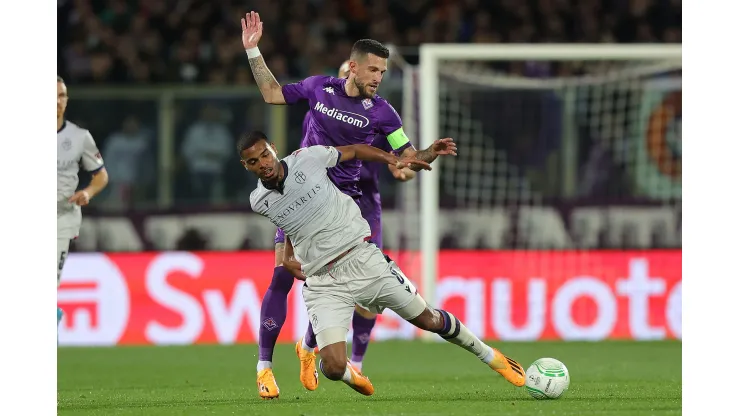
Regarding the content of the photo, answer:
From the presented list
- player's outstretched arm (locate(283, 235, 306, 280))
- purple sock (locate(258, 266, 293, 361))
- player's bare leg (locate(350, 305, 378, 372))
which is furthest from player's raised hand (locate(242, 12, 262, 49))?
player's bare leg (locate(350, 305, 378, 372))

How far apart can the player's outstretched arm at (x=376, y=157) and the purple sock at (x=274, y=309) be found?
0.99 meters

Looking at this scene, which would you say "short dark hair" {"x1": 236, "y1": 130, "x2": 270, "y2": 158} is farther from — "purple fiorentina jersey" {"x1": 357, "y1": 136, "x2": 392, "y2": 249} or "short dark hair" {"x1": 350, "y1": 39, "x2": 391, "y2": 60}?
"purple fiorentina jersey" {"x1": 357, "y1": 136, "x2": 392, "y2": 249}

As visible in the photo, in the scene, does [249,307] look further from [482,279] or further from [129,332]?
[482,279]

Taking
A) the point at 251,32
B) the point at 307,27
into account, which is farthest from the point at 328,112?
the point at 307,27

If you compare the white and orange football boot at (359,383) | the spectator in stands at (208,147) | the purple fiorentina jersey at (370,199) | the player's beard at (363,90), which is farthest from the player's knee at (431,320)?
the spectator in stands at (208,147)

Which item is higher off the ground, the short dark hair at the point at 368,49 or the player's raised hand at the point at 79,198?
the short dark hair at the point at 368,49

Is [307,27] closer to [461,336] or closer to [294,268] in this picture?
[294,268]

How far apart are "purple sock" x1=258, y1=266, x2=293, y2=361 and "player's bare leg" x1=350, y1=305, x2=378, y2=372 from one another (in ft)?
4.23

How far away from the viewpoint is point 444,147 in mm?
6820

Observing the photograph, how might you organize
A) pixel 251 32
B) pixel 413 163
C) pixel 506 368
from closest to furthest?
pixel 413 163, pixel 506 368, pixel 251 32

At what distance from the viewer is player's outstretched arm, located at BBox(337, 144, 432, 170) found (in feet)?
22.9

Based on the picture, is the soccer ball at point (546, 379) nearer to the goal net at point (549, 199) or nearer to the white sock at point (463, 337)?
the white sock at point (463, 337)

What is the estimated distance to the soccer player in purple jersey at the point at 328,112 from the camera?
296 inches

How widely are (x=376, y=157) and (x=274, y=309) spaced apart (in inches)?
52.2
